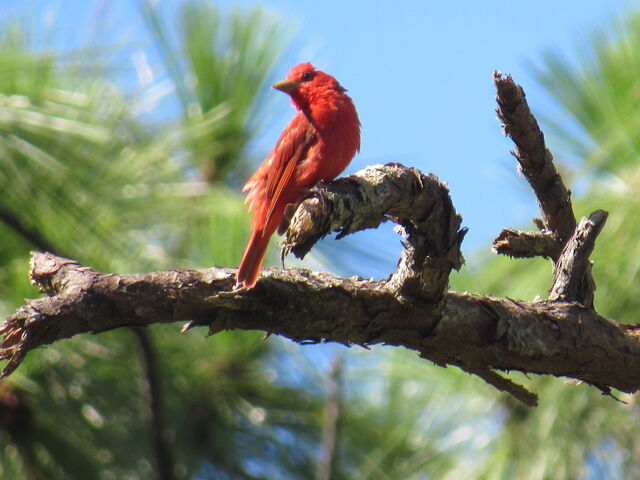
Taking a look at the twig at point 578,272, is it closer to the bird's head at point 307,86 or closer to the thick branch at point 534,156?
the thick branch at point 534,156

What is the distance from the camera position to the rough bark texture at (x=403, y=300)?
196 cm

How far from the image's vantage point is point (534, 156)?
2377mm

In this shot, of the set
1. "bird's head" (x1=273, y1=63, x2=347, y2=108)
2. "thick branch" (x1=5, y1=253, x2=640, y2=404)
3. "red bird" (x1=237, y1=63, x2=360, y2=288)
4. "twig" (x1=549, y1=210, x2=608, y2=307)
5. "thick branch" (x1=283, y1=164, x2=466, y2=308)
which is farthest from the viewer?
"bird's head" (x1=273, y1=63, x2=347, y2=108)

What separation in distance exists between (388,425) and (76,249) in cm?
185

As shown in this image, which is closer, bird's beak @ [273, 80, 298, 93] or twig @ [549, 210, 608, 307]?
twig @ [549, 210, 608, 307]

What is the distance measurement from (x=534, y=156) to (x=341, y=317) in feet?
2.11

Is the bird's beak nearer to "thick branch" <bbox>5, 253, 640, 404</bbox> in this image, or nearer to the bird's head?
the bird's head

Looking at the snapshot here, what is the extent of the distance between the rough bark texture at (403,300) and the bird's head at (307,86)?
61.2 inches

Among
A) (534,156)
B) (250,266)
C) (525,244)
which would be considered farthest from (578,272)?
(250,266)

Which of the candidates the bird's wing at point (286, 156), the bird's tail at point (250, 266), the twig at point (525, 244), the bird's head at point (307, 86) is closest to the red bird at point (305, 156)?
the bird's wing at point (286, 156)

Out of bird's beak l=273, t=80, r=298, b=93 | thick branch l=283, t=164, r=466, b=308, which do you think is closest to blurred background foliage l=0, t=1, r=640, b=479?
bird's beak l=273, t=80, r=298, b=93

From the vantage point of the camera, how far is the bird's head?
3889 millimetres

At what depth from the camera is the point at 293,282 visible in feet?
7.04

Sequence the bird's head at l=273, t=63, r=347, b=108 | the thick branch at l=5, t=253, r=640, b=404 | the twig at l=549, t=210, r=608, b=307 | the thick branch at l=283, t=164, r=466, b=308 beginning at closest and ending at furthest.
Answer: the thick branch at l=5, t=253, r=640, b=404, the thick branch at l=283, t=164, r=466, b=308, the twig at l=549, t=210, r=608, b=307, the bird's head at l=273, t=63, r=347, b=108
